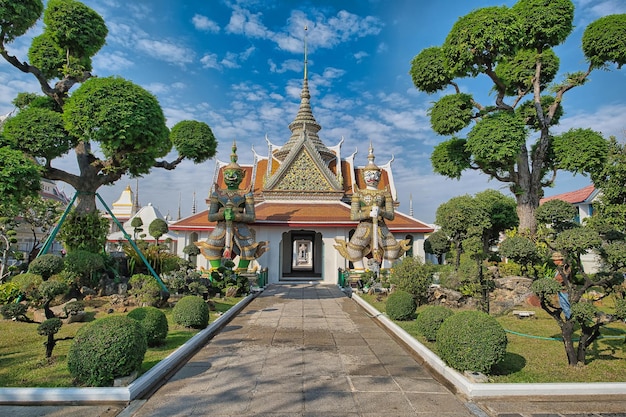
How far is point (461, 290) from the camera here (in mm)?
10188

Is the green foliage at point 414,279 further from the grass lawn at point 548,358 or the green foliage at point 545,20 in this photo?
the green foliage at point 545,20

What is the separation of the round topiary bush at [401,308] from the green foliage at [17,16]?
11408 millimetres

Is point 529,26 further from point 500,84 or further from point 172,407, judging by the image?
point 172,407

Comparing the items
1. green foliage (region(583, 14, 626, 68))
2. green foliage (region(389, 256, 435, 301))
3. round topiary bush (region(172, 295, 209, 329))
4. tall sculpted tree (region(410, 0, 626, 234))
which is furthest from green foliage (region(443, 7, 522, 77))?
round topiary bush (region(172, 295, 209, 329))

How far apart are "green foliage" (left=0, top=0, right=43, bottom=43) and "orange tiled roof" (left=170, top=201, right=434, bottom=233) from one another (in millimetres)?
9524

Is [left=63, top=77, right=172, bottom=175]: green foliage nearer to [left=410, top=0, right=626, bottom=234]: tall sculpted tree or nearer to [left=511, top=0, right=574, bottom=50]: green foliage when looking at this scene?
[left=410, top=0, right=626, bottom=234]: tall sculpted tree

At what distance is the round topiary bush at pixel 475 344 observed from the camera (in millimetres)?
4355

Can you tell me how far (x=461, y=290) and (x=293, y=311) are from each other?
463cm

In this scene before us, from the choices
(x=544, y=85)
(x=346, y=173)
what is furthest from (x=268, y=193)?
(x=544, y=85)

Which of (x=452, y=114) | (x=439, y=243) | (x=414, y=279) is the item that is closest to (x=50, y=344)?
(x=414, y=279)

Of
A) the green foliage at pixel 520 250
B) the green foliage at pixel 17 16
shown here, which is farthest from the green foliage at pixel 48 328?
the green foliage at pixel 17 16

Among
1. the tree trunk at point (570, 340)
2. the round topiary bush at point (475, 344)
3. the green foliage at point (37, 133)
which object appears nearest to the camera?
the round topiary bush at point (475, 344)

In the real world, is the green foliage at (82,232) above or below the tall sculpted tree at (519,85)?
below

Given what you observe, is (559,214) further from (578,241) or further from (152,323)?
(152,323)
